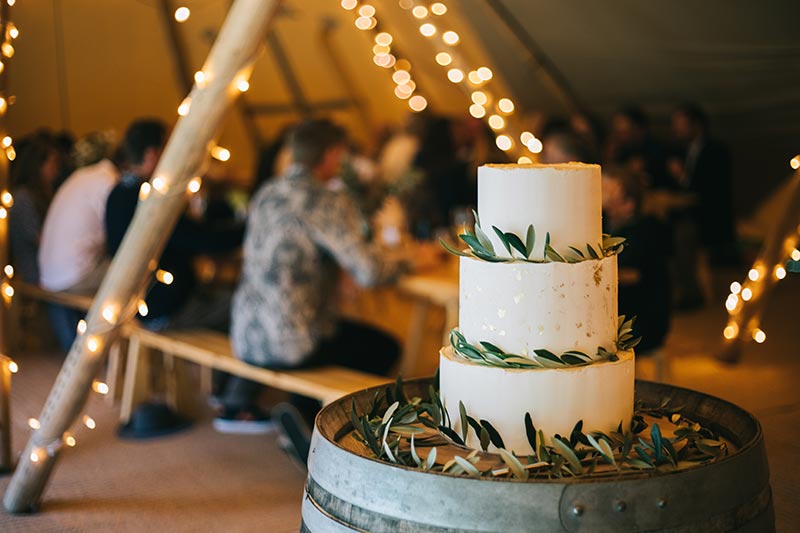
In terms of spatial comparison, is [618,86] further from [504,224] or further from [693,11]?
[504,224]

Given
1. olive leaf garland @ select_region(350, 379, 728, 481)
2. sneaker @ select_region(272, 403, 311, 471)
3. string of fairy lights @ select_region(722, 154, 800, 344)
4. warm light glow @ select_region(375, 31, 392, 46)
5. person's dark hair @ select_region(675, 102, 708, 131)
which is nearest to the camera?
olive leaf garland @ select_region(350, 379, 728, 481)

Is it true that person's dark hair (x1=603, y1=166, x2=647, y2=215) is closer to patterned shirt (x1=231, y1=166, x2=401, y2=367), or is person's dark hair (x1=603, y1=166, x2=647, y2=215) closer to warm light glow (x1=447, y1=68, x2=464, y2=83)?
warm light glow (x1=447, y1=68, x2=464, y2=83)

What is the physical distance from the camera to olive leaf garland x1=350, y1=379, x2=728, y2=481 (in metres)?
1.65

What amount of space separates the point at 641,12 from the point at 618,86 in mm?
1626

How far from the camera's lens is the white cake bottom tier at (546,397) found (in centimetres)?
174

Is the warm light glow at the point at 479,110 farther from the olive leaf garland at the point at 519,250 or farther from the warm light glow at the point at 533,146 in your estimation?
the olive leaf garland at the point at 519,250

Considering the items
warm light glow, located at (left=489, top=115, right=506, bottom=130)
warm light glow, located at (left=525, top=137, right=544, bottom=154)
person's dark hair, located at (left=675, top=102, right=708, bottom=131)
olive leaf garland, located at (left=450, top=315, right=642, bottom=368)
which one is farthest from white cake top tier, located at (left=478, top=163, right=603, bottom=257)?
person's dark hair, located at (left=675, top=102, right=708, bottom=131)

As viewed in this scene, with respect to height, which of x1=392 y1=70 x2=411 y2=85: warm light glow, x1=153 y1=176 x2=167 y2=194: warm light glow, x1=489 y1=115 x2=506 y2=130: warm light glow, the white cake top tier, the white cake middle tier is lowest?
the white cake middle tier

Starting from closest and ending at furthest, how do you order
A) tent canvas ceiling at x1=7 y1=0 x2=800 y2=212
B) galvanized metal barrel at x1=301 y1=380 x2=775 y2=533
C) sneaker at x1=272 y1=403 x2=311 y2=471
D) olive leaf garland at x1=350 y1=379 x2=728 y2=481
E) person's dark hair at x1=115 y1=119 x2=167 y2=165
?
galvanized metal barrel at x1=301 y1=380 x2=775 y2=533, olive leaf garland at x1=350 y1=379 x2=728 y2=481, sneaker at x1=272 y1=403 x2=311 y2=471, person's dark hair at x1=115 y1=119 x2=167 y2=165, tent canvas ceiling at x1=7 y1=0 x2=800 y2=212

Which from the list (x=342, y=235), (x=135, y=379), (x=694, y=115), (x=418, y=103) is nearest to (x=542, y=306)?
(x=342, y=235)

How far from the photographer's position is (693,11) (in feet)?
15.9

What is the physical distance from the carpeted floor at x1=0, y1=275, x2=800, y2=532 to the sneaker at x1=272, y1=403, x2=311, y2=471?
0.09 meters

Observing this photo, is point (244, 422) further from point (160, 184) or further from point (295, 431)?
point (160, 184)

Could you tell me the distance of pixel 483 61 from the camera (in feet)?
23.8
